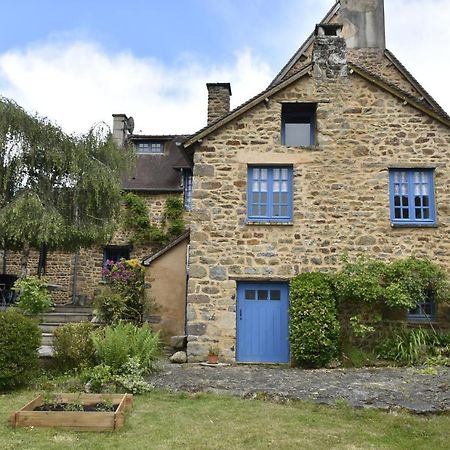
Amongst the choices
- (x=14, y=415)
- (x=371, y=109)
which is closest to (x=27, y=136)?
(x=371, y=109)

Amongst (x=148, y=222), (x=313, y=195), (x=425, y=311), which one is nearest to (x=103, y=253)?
(x=148, y=222)

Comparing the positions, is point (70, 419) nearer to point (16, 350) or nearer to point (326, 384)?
point (16, 350)

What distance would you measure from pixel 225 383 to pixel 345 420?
109 inches

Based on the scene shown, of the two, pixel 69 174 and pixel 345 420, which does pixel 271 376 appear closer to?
pixel 345 420

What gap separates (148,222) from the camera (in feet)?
65.0

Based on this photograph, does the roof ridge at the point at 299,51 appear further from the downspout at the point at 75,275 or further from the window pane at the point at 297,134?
the downspout at the point at 75,275

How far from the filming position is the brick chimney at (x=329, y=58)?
12.7 m

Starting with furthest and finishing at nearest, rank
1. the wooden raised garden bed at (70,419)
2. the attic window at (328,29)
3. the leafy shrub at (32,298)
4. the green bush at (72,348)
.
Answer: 1. the attic window at (328,29)
2. the leafy shrub at (32,298)
3. the green bush at (72,348)
4. the wooden raised garden bed at (70,419)

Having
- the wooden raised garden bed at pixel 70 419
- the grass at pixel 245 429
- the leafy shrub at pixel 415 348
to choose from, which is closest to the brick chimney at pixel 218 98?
the leafy shrub at pixel 415 348

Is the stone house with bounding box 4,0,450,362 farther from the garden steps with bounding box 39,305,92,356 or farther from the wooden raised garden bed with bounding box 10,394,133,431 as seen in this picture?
the wooden raised garden bed with bounding box 10,394,133,431

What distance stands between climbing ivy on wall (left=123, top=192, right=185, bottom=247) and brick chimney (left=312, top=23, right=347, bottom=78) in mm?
8667

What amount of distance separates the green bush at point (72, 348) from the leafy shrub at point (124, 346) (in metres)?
0.24

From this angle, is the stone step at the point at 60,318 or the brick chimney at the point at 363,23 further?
the brick chimney at the point at 363,23

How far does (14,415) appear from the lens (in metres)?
6.36
